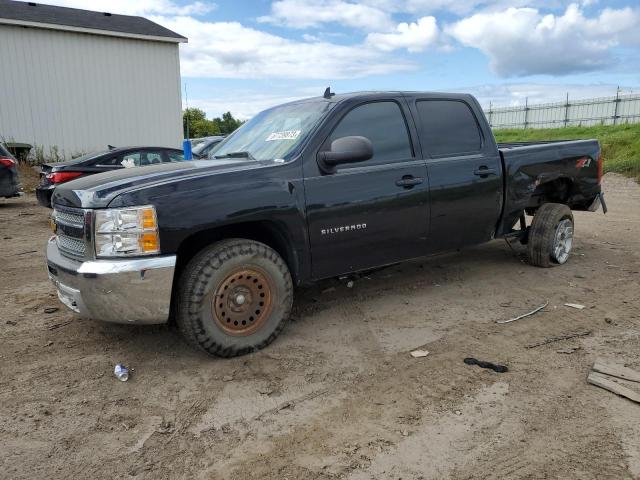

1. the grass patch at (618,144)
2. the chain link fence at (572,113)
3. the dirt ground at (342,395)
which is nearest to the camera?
the dirt ground at (342,395)

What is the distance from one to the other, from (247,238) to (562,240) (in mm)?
→ 4130

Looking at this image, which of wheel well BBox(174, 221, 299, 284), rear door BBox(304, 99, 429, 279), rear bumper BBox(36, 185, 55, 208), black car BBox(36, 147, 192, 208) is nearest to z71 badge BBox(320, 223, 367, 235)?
rear door BBox(304, 99, 429, 279)

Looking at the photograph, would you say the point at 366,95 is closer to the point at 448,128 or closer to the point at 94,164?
the point at 448,128

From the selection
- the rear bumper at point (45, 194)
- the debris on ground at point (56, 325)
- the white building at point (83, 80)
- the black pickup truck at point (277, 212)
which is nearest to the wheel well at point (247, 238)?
the black pickup truck at point (277, 212)

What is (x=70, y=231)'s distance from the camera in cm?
360

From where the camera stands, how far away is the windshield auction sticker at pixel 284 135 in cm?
420

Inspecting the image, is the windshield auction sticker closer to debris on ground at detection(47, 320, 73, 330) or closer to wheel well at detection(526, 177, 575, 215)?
debris on ground at detection(47, 320, 73, 330)

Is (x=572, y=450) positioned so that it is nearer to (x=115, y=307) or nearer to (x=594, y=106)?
(x=115, y=307)

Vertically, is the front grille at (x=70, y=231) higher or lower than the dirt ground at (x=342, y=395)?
higher

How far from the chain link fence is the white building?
16.2 metres

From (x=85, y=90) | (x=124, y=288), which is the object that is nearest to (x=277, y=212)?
(x=124, y=288)

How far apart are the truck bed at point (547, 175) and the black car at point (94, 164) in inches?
265

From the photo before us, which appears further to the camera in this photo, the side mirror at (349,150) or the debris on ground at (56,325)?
the debris on ground at (56,325)

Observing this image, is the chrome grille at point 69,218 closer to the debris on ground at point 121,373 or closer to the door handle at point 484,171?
the debris on ground at point 121,373
